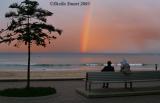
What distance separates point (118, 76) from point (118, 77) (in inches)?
1.5

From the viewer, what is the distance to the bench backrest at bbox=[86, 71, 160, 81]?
45.1 ft

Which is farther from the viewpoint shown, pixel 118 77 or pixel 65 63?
pixel 65 63

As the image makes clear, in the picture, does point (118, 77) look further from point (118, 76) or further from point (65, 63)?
point (65, 63)

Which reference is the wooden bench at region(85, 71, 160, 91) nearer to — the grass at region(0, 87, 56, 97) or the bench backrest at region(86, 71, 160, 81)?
the bench backrest at region(86, 71, 160, 81)

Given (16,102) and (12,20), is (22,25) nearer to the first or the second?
(12,20)

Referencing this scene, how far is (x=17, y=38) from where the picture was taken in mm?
14125

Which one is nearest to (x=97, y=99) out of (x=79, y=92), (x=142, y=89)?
(x=79, y=92)

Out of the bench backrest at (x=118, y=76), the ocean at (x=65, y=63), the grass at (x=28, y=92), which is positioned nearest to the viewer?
the grass at (x=28, y=92)

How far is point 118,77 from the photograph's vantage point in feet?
46.6

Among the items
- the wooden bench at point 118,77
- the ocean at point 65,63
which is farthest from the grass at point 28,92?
the ocean at point 65,63

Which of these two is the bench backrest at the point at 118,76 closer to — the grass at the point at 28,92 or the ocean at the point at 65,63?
the grass at the point at 28,92

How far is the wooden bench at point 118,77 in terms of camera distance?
13766 mm

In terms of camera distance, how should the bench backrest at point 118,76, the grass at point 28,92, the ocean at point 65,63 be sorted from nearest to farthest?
the grass at point 28,92, the bench backrest at point 118,76, the ocean at point 65,63

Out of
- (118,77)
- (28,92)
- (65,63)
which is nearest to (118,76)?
(118,77)
